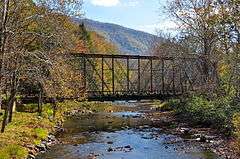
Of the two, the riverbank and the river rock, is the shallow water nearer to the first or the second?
→ the river rock

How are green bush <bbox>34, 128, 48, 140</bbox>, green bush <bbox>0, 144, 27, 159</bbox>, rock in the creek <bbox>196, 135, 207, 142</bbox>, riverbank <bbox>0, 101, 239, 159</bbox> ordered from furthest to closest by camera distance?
rock in the creek <bbox>196, 135, 207, 142</bbox> → green bush <bbox>34, 128, 48, 140</bbox> → riverbank <bbox>0, 101, 239, 159</bbox> → green bush <bbox>0, 144, 27, 159</bbox>

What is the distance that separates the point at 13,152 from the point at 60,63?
794 cm

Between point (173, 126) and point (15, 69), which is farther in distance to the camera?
point (173, 126)

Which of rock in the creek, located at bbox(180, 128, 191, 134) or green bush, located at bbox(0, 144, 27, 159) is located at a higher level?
green bush, located at bbox(0, 144, 27, 159)

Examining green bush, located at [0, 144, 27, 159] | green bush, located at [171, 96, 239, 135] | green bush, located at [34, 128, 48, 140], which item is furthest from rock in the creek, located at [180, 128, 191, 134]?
green bush, located at [0, 144, 27, 159]

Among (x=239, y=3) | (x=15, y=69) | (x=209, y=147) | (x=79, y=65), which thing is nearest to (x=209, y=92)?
(x=239, y=3)

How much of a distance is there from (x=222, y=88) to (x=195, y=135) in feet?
34.3

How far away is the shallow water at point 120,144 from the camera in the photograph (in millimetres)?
28547

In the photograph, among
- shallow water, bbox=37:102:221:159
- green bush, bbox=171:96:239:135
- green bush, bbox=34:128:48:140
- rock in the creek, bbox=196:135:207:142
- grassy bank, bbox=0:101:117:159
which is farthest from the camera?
green bush, bbox=171:96:239:135

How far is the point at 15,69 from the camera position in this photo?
26.0 m

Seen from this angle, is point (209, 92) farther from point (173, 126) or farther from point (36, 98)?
point (36, 98)

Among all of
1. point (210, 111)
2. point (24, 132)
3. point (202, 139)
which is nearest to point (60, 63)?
point (24, 132)

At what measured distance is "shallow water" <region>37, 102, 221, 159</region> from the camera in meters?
28.5

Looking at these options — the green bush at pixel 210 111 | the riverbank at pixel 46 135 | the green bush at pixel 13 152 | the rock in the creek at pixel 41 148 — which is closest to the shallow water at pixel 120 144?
the rock in the creek at pixel 41 148
